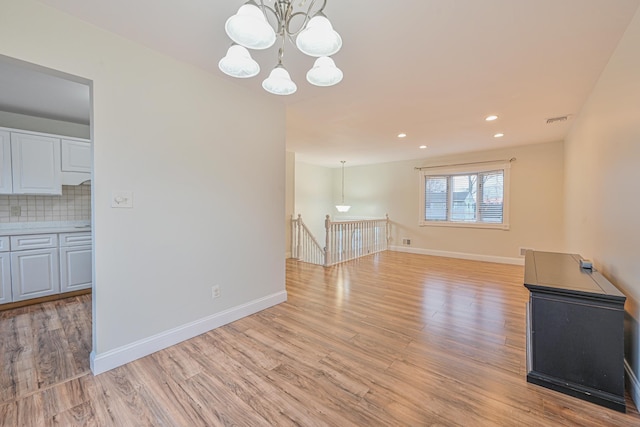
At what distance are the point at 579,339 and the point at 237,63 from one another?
2.70m

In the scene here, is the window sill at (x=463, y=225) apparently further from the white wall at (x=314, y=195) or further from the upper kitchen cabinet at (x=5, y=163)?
the upper kitchen cabinet at (x=5, y=163)

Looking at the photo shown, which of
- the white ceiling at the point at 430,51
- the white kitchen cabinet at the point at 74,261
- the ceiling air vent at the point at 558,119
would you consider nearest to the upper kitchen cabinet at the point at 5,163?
the white kitchen cabinet at the point at 74,261

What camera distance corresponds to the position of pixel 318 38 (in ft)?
4.07

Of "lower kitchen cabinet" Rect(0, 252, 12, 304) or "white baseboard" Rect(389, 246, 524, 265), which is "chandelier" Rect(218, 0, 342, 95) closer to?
"lower kitchen cabinet" Rect(0, 252, 12, 304)

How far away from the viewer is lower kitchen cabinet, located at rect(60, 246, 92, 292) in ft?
11.2

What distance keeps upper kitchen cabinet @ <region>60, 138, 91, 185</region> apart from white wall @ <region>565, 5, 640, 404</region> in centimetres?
564

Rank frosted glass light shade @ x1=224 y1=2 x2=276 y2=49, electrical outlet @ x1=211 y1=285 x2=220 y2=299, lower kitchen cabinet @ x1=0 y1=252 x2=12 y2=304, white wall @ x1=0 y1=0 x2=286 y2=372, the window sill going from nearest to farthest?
frosted glass light shade @ x1=224 y1=2 x2=276 y2=49 < white wall @ x1=0 y1=0 x2=286 y2=372 < electrical outlet @ x1=211 y1=285 x2=220 y2=299 < lower kitchen cabinet @ x1=0 y1=252 x2=12 y2=304 < the window sill

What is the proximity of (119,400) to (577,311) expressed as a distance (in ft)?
9.64

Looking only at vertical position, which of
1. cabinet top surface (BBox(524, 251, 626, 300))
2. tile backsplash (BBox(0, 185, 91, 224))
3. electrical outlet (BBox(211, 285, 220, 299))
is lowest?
electrical outlet (BBox(211, 285, 220, 299))

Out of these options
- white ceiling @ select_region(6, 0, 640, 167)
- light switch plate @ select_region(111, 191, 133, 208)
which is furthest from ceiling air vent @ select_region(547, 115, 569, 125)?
light switch plate @ select_region(111, 191, 133, 208)

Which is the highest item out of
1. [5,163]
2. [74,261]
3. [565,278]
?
[5,163]

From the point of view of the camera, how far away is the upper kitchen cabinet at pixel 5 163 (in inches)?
120

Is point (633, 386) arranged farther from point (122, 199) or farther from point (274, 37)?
point (122, 199)

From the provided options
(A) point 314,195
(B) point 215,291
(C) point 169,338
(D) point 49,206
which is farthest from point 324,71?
(A) point 314,195
